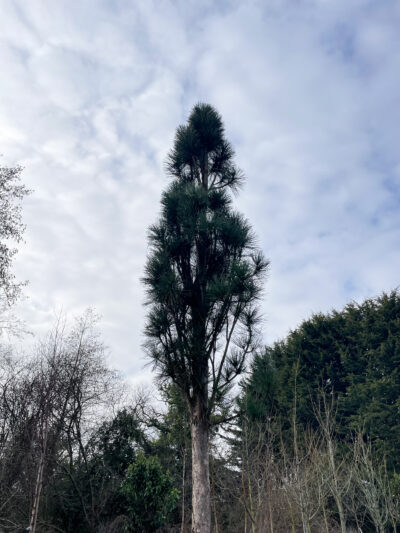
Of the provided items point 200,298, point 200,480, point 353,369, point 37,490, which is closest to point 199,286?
point 200,298

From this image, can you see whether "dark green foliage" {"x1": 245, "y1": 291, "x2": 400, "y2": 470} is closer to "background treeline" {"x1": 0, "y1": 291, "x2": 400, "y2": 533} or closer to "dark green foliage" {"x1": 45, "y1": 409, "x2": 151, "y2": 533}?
"background treeline" {"x1": 0, "y1": 291, "x2": 400, "y2": 533}

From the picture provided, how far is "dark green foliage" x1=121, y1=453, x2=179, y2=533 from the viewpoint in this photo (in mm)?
9398

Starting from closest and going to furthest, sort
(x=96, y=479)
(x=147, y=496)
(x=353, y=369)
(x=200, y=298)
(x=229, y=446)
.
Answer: (x=200, y=298), (x=147, y=496), (x=96, y=479), (x=229, y=446), (x=353, y=369)

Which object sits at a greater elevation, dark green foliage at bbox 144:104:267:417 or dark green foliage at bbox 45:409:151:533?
dark green foliage at bbox 144:104:267:417

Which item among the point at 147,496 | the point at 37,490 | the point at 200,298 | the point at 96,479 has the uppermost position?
the point at 200,298

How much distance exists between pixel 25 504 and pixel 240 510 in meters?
6.04

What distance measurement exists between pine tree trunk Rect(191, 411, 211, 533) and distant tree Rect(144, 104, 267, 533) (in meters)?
0.01

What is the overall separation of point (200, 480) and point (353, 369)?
40.3ft

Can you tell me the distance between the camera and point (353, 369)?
17281 mm

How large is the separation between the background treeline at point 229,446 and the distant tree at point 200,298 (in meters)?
0.68

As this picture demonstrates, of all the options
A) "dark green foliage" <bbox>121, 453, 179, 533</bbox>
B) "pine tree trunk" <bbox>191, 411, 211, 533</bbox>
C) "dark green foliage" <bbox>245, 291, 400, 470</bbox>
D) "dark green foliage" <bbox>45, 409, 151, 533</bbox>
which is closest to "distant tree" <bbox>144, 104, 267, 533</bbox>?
"pine tree trunk" <bbox>191, 411, 211, 533</bbox>

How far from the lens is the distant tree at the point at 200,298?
23.1 feet

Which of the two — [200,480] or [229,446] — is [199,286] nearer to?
[200,480]

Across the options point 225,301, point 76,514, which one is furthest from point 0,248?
point 76,514
